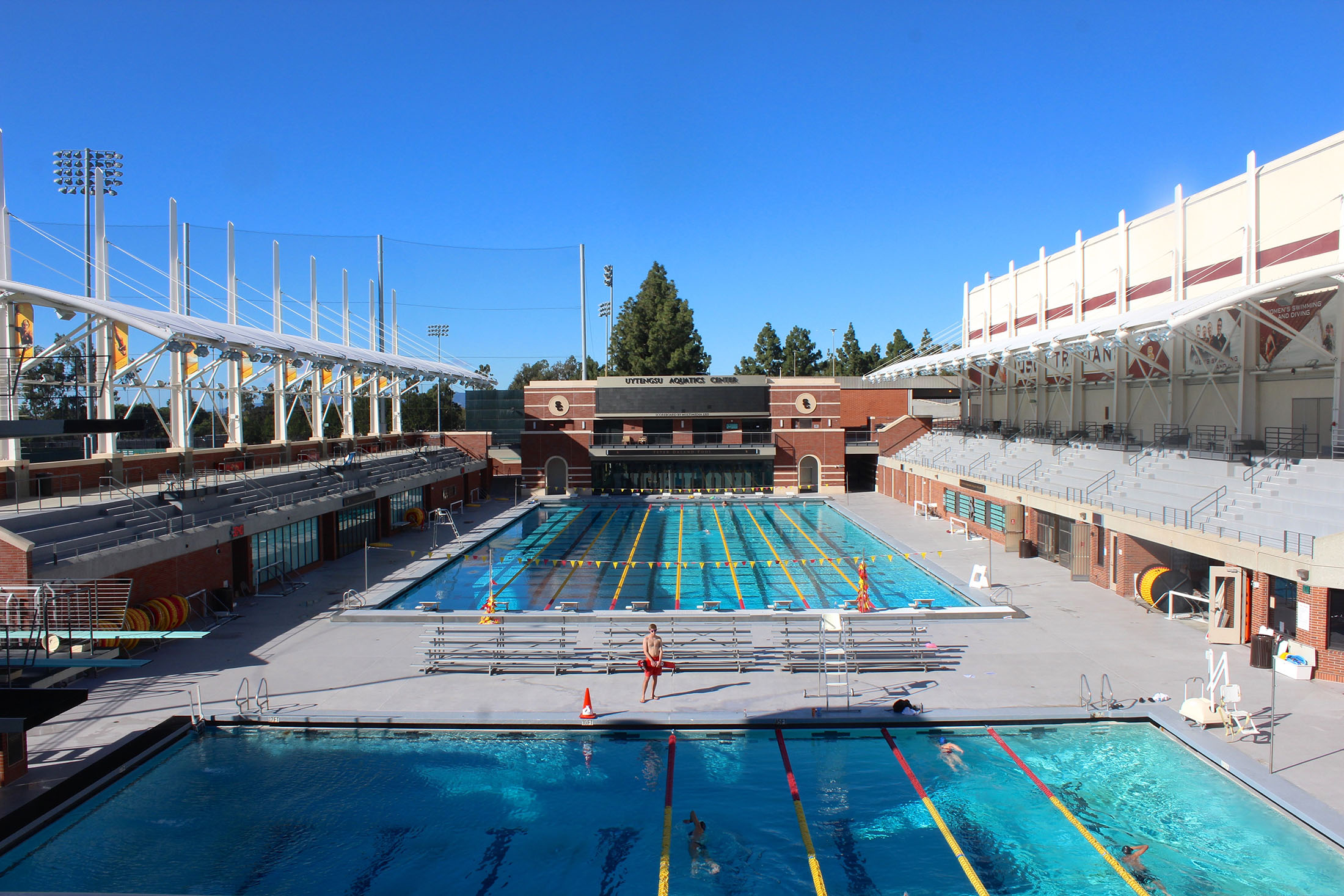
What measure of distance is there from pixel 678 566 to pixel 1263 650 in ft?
52.1

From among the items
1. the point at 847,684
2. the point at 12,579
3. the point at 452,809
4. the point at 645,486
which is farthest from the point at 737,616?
the point at 645,486

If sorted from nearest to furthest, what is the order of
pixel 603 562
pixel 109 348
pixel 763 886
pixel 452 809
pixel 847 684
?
pixel 763 886 < pixel 452 809 < pixel 847 684 < pixel 109 348 < pixel 603 562

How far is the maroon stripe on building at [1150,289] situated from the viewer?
25156 mm

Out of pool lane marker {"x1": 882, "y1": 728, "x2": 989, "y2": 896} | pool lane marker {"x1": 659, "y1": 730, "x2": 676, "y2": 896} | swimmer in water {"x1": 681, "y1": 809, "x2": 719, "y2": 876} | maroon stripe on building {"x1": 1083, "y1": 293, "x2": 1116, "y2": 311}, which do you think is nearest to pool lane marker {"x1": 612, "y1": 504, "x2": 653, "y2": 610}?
pool lane marker {"x1": 659, "y1": 730, "x2": 676, "y2": 896}

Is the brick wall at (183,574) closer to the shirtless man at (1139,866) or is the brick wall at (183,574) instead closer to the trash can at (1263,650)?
the shirtless man at (1139,866)

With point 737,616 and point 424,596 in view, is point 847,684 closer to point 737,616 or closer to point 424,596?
point 737,616

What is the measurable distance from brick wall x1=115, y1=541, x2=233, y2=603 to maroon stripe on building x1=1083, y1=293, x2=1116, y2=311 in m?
29.3

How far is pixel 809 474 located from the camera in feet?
157

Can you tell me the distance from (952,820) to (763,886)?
268cm

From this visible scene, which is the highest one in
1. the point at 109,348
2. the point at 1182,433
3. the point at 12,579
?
the point at 109,348

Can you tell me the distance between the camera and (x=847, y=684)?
1312cm

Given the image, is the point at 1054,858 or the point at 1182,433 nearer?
the point at 1054,858

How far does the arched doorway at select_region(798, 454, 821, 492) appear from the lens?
4762 cm

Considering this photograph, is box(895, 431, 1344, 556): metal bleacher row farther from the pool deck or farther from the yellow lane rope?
the yellow lane rope
